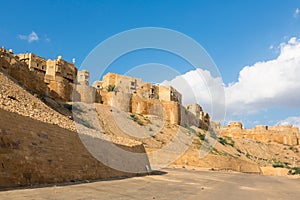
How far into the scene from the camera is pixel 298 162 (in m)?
79.1

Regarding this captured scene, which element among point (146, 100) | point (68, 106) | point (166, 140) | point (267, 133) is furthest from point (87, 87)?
point (267, 133)

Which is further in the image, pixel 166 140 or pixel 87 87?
pixel 87 87

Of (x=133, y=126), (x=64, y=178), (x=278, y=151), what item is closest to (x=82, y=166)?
(x=64, y=178)

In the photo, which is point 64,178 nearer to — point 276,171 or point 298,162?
point 276,171

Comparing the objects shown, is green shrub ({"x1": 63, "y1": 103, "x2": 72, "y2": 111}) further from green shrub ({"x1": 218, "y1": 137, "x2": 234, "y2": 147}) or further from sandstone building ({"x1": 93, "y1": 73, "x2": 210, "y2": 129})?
green shrub ({"x1": 218, "y1": 137, "x2": 234, "y2": 147})

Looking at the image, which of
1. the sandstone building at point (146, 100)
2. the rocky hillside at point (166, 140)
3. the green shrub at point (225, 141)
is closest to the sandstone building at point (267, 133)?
the sandstone building at point (146, 100)

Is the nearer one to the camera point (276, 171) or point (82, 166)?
point (82, 166)

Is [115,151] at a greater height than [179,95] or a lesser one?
lesser

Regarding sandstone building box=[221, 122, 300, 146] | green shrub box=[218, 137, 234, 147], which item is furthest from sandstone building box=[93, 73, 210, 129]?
sandstone building box=[221, 122, 300, 146]

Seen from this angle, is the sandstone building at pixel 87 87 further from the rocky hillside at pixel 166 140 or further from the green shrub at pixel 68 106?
the rocky hillside at pixel 166 140

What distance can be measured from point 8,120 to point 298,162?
83.0 m

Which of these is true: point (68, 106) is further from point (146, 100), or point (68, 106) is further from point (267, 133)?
point (267, 133)

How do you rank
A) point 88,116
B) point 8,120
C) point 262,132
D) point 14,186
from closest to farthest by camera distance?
1. point 14,186
2. point 8,120
3. point 88,116
4. point 262,132

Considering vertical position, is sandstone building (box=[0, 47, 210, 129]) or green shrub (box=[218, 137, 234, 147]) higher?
sandstone building (box=[0, 47, 210, 129])
